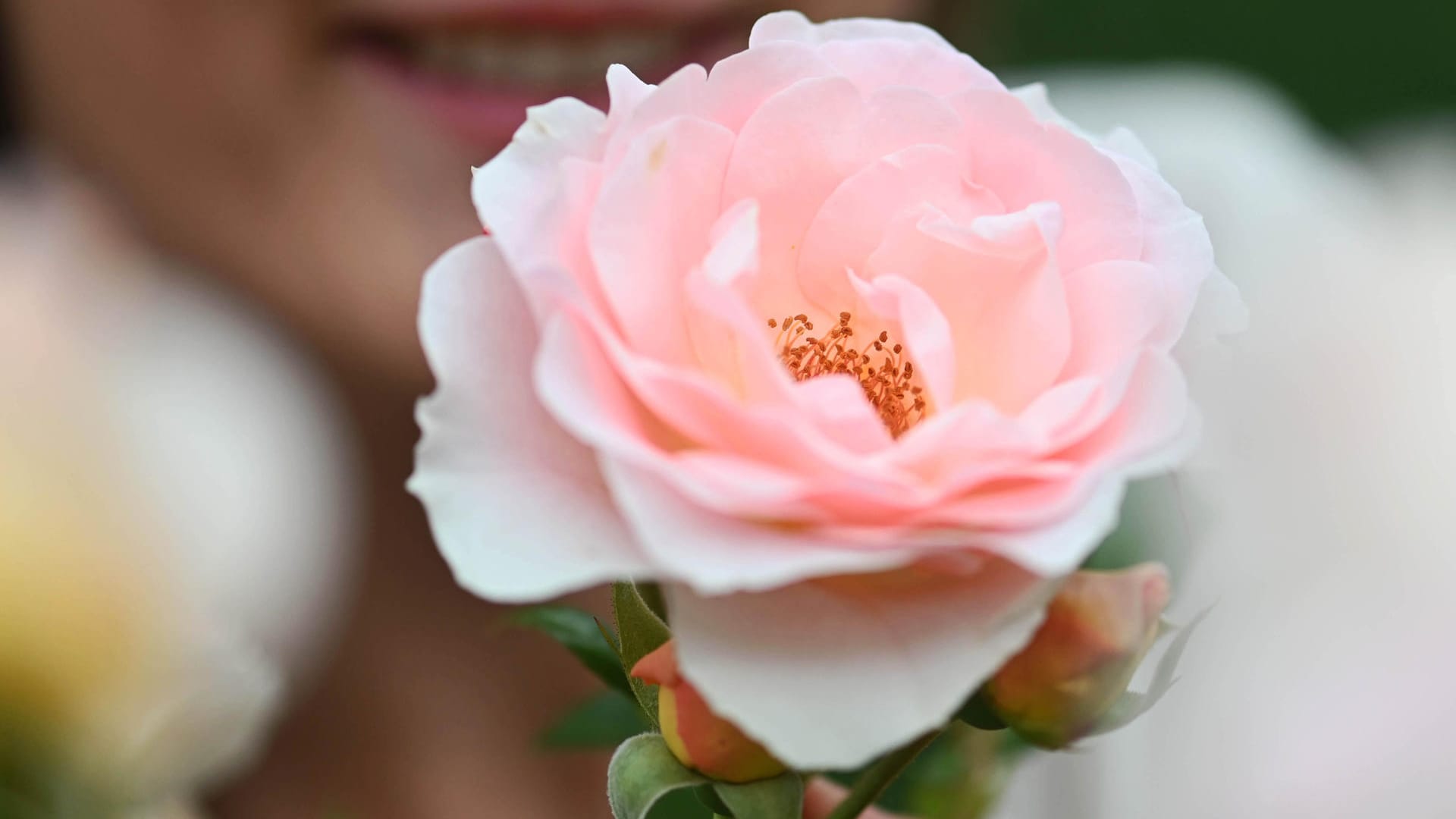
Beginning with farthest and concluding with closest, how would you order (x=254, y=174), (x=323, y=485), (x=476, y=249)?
(x=323, y=485) → (x=254, y=174) → (x=476, y=249)

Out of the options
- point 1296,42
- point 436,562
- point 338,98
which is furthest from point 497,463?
point 1296,42

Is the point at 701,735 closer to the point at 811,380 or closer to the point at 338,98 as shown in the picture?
the point at 811,380

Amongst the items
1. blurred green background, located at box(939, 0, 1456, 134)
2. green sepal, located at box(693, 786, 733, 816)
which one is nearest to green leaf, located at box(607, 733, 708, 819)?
green sepal, located at box(693, 786, 733, 816)

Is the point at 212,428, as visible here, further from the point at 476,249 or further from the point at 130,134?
the point at 476,249

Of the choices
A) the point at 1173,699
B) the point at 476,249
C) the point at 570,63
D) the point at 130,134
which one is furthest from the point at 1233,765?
the point at 130,134

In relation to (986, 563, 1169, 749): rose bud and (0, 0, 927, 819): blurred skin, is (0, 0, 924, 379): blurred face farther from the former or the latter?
(986, 563, 1169, 749): rose bud

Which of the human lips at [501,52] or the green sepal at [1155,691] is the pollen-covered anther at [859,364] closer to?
the green sepal at [1155,691]

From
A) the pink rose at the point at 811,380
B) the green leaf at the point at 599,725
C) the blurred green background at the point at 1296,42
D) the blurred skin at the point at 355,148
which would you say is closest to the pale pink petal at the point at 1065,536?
the pink rose at the point at 811,380
